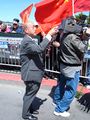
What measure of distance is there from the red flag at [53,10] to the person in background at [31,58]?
4.23 ft

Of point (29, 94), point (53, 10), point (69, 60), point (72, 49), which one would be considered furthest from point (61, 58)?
point (53, 10)

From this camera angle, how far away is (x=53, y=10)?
742 centimetres

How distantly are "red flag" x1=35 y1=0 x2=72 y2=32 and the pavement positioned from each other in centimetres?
163

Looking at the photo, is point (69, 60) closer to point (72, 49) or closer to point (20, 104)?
point (72, 49)

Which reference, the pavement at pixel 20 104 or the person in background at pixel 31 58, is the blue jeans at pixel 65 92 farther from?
the person in background at pixel 31 58

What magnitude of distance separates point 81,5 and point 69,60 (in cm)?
157

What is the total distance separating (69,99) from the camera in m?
6.57

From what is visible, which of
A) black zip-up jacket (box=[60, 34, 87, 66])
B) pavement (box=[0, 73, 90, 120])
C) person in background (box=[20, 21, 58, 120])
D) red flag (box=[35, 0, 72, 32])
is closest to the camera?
person in background (box=[20, 21, 58, 120])

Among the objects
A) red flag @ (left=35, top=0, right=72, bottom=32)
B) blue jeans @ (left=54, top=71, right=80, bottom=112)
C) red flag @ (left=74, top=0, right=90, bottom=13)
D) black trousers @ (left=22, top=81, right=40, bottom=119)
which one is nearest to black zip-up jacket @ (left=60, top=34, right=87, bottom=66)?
blue jeans @ (left=54, top=71, right=80, bottom=112)

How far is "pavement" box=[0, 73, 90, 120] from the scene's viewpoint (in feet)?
22.0

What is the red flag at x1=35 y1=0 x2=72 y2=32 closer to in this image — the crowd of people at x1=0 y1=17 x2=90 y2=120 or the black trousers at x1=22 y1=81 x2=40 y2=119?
the crowd of people at x1=0 y1=17 x2=90 y2=120

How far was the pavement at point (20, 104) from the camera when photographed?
671cm

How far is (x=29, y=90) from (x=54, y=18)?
1823mm

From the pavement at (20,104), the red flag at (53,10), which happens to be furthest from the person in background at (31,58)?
the red flag at (53,10)
